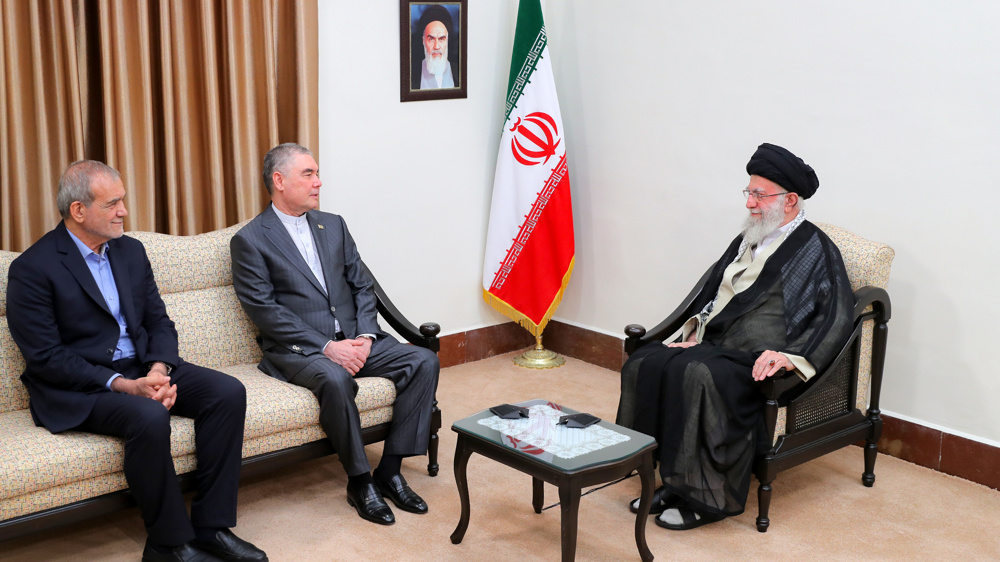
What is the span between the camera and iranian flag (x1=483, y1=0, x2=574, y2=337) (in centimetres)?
506

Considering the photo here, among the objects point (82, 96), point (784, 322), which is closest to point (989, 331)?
point (784, 322)

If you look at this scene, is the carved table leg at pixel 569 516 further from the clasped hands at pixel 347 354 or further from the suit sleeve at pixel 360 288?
the suit sleeve at pixel 360 288

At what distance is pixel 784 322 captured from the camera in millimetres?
3600

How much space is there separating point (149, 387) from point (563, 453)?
1399mm

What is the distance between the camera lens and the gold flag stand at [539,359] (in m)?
5.33

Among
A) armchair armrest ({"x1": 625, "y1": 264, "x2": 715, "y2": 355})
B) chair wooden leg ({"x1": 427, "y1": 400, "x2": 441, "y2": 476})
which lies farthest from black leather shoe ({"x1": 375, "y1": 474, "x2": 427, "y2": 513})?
armchair armrest ({"x1": 625, "y1": 264, "x2": 715, "y2": 355})

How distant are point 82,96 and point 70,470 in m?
1.58

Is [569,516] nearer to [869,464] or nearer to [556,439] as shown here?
[556,439]

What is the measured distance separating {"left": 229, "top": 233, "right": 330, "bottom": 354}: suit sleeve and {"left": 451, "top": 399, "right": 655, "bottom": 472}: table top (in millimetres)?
826

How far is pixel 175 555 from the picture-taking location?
3.03 metres

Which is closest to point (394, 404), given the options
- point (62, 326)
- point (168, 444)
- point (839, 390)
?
point (168, 444)

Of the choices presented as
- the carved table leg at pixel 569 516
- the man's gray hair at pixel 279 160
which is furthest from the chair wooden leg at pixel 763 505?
the man's gray hair at pixel 279 160

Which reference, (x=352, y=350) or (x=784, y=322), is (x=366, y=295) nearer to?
(x=352, y=350)

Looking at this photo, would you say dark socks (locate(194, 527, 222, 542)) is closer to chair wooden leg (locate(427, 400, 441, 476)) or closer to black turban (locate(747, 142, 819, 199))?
chair wooden leg (locate(427, 400, 441, 476))
